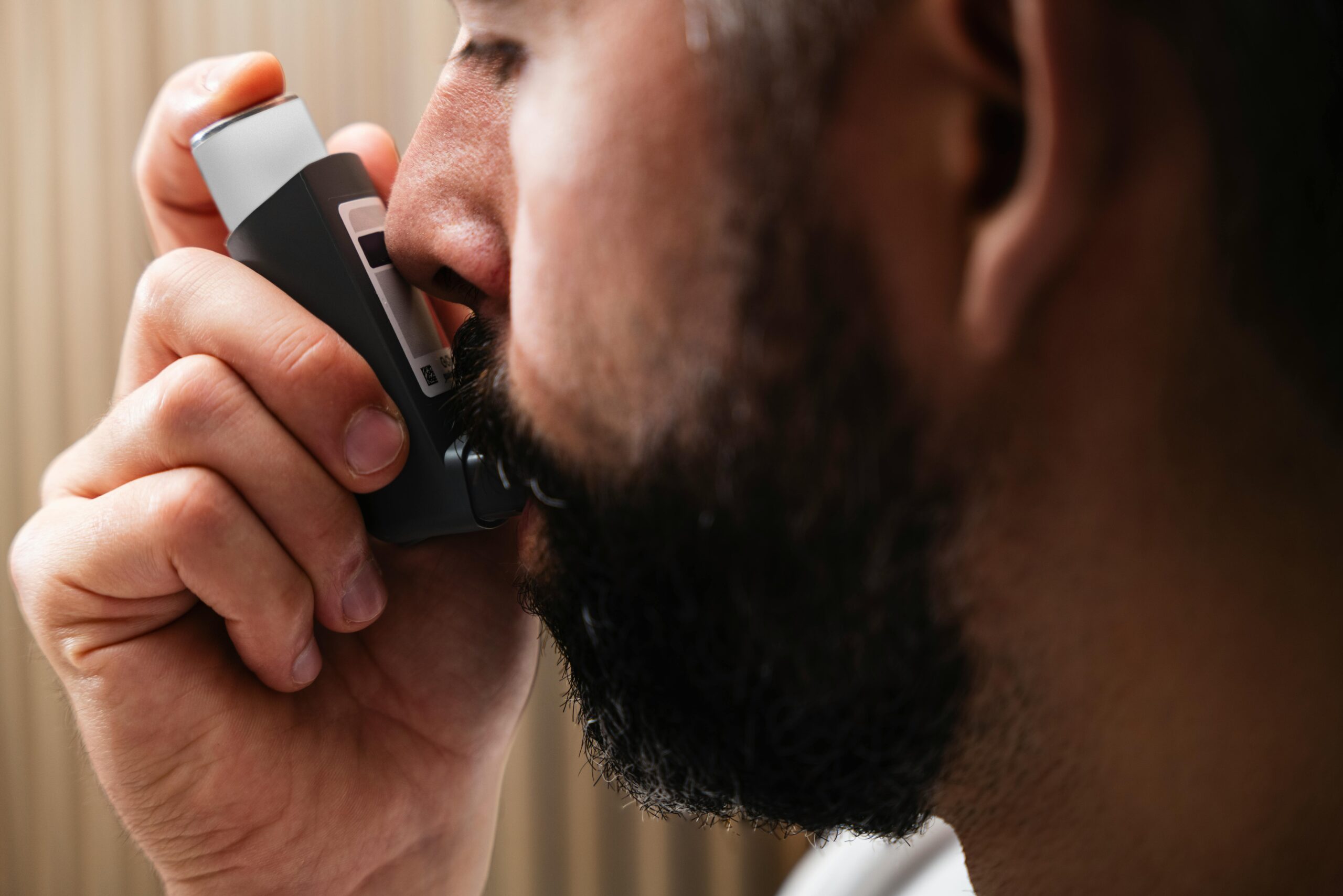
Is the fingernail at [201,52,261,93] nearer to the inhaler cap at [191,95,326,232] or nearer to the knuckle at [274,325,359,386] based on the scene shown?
the inhaler cap at [191,95,326,232]

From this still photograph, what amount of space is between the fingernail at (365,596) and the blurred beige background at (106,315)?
2.67 feet

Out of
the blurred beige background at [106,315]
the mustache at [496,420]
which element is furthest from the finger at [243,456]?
the blurred beige background at [106,315]

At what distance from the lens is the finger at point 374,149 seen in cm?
71

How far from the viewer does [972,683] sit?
1.36 ft

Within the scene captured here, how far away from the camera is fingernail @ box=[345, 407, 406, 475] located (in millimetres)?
523

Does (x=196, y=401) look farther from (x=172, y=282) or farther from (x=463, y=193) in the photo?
(x=463, y=193)

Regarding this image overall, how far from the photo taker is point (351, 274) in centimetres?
53

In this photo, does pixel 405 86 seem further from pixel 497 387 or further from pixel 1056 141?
pixel 1056 141

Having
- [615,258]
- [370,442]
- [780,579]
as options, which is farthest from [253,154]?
[780,579]

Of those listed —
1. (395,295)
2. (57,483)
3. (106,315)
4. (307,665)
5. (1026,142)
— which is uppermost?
(1026,142)

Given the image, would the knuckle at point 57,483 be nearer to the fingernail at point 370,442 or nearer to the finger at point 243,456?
the finger at point 243,456

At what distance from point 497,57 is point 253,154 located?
0.20m

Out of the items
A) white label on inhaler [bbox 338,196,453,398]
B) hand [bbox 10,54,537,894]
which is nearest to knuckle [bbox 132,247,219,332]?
hand [bbox 10,54,537,894]

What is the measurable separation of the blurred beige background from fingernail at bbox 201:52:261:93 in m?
0.69
